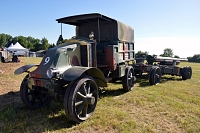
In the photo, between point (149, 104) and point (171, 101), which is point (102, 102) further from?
point (171, 101)

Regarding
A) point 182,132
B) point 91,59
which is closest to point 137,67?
point 91,59

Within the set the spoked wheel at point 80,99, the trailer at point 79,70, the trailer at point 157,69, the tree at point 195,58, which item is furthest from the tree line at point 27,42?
the spoked wheel at point 80,99

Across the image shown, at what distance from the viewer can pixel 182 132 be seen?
3232 millimetres

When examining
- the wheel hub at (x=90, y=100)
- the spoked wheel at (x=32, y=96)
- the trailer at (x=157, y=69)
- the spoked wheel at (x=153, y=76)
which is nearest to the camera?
the wheel hub at (x=90, y=100)

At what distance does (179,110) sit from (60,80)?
311cm

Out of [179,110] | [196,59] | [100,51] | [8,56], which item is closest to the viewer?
[179,110]

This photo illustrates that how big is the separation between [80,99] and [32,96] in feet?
4.84

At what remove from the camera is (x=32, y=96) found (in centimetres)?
428

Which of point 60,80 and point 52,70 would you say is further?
point 60,80

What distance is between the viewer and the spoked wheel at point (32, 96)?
13.5 feet

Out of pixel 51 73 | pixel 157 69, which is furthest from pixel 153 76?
pixel 51 73

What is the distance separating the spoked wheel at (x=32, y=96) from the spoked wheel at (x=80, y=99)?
84cm

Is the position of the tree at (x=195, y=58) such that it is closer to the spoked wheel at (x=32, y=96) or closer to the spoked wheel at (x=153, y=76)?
the spoked wheel at (x=153, y=76)

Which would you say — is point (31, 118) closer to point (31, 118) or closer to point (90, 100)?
point (31, 118)
